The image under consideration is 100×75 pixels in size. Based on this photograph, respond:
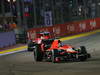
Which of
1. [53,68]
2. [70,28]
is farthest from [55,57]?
[70,28]

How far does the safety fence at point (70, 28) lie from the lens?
2537cm

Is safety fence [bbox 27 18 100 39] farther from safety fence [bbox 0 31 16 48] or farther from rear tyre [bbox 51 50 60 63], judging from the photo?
rear tyre [bbox 51 50 60 63]

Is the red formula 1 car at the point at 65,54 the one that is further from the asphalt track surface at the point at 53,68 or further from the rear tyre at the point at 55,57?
the asphalt track surface at the point at 53,68

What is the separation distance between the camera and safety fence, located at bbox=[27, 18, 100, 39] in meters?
25.4

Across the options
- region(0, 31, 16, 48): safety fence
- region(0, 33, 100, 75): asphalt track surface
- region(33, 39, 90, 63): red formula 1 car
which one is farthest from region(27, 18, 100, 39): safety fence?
region(0, 33, 100, 75): asphalt track surface

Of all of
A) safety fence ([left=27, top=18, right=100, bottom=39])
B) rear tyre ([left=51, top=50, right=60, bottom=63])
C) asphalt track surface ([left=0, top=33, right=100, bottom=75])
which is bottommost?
asphalt track surface ([left=0, top=33, right=100, bottom=75])

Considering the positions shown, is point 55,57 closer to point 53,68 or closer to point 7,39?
point 53,68

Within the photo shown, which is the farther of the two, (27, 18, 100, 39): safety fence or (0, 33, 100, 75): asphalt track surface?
(27, 18, 100, 39): safety fence

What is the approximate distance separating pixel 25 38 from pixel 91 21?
1304 centimetres

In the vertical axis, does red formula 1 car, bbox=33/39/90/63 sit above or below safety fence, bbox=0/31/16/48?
below

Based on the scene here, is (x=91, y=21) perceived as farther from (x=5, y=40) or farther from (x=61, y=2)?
(x=5, y=40)

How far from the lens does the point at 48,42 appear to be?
15.5 meters

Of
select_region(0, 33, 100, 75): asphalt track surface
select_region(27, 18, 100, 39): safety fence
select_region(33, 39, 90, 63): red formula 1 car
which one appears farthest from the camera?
select_region(27, 18, 100, 39): safety fence

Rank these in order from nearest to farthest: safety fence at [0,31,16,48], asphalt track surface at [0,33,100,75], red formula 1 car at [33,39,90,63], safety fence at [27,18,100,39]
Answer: asphalt track surface at [0,33,100,75] → red formula 1 car at [33,39,90,63] → safety fence at [0,31,16,48] → safety fence at [27,18,100,39]
